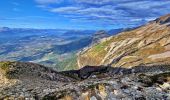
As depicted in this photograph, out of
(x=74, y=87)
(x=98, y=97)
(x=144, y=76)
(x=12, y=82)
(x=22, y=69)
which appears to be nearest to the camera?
(x=98, y=97)

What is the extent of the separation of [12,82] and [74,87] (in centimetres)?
1616

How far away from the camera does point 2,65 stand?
7306 cm

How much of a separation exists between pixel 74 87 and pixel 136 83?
27.9ft

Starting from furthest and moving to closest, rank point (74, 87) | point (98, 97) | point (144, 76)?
point (144, 76), point (74, 87), point (98, 97)

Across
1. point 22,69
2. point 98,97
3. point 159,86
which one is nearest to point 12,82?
point 22,69

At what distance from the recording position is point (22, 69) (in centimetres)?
7244

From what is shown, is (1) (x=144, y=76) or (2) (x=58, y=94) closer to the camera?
(2) (x=58, y=94)

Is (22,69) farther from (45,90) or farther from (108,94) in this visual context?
(108,94)

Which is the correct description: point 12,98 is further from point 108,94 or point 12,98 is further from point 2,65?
point 2,65

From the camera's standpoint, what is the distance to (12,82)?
6181 cm

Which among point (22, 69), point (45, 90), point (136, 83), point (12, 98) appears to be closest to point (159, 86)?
point (136, 83)

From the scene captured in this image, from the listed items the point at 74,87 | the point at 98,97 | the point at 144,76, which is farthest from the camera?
the point at 144,76

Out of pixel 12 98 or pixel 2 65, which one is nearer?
pixel 12 98

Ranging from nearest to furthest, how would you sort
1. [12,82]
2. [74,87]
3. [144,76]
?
[74,87], [144,76], [12,82]
